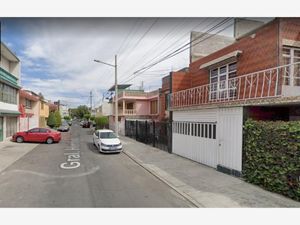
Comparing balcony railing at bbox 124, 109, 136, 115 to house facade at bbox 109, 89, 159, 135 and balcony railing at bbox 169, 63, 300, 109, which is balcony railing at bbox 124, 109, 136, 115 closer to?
house facade at bbox 109, 89, 159, 135

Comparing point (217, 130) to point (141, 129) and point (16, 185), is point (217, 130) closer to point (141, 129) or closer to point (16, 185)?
point (16, 185)

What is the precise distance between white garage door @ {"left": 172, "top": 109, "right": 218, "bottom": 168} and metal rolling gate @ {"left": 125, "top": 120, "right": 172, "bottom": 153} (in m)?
1.13

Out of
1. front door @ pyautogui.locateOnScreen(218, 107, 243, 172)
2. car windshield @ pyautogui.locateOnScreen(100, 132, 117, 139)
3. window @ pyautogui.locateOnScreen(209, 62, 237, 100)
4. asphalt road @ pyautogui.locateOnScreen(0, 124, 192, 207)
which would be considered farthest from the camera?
car windshield @ pyautogui.locateOnScreen(100, 132, 117, 139)

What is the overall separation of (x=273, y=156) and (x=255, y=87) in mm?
4605

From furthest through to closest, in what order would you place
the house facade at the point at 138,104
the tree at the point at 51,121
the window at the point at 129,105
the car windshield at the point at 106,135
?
the tree at the point at 51,121 → the window at the point at 129,105 → the house facade at the point at 138,104 → the car windshield at the point at 106,135

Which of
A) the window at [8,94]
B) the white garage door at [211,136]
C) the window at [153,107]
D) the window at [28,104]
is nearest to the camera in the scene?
the white garage door at [211,136]

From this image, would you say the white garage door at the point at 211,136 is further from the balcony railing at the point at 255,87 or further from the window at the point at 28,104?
the window at the point at 28,104

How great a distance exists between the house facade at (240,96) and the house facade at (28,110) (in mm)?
21902

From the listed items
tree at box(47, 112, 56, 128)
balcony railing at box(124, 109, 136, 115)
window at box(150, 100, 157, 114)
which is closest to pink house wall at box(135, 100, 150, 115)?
balcony railing at box(124, 109, 136, 115)

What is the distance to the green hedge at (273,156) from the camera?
6.41 metres

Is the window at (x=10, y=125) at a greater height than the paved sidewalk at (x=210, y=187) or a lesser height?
greater

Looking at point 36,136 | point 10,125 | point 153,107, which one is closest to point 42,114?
point 10,125

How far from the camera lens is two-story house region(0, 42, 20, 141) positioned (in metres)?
21.3

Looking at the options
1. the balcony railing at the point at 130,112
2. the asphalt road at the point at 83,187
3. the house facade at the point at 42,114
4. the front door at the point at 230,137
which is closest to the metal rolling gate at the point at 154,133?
the asphalt road at the point at 83,187
